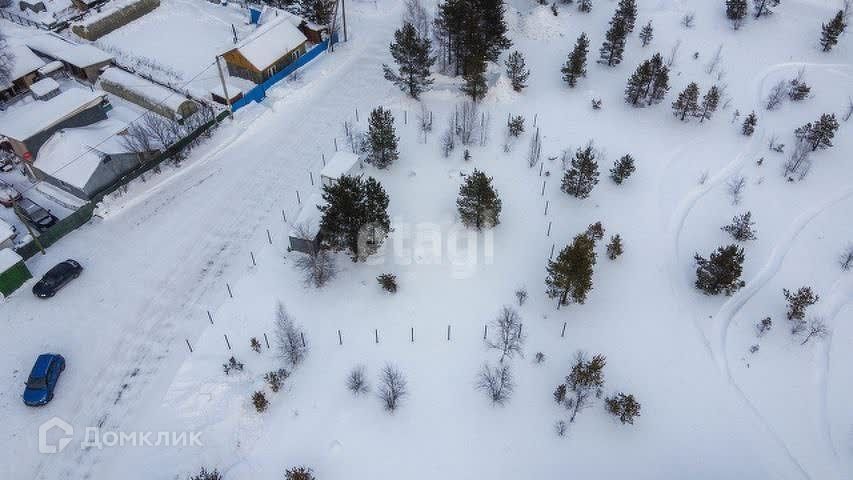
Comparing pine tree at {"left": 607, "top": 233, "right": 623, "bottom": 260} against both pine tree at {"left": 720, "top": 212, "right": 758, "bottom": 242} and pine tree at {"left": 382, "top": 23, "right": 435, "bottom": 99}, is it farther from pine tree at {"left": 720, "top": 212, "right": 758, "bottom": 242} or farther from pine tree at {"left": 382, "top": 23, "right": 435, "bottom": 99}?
pine tree at {"left": 382, "top": 23, "right": 435, "bottom": 99}

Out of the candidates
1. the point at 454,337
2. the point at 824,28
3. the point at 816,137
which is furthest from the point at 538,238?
the point at 824,28

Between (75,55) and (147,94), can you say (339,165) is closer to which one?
(147,94)

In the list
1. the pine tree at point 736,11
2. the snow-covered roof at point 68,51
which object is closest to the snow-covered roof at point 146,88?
the snow-covered roof at point 68,51

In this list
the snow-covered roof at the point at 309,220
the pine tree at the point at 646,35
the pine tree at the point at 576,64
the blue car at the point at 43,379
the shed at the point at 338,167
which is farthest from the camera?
the pine tree at the point at 646,35

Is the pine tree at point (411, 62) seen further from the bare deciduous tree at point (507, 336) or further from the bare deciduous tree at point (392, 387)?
the bare deciduous tree at point (392, 387)

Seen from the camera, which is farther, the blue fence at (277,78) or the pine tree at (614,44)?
the pine tree at (614,44)

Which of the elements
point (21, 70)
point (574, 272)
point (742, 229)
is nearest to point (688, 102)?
point (742, 229)

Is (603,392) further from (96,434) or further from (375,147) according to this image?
(96,434)

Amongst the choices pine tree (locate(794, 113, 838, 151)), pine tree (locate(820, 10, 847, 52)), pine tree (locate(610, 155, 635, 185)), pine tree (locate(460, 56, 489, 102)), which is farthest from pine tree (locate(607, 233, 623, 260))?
pine tree (locate(820, 10, 847, 52))
